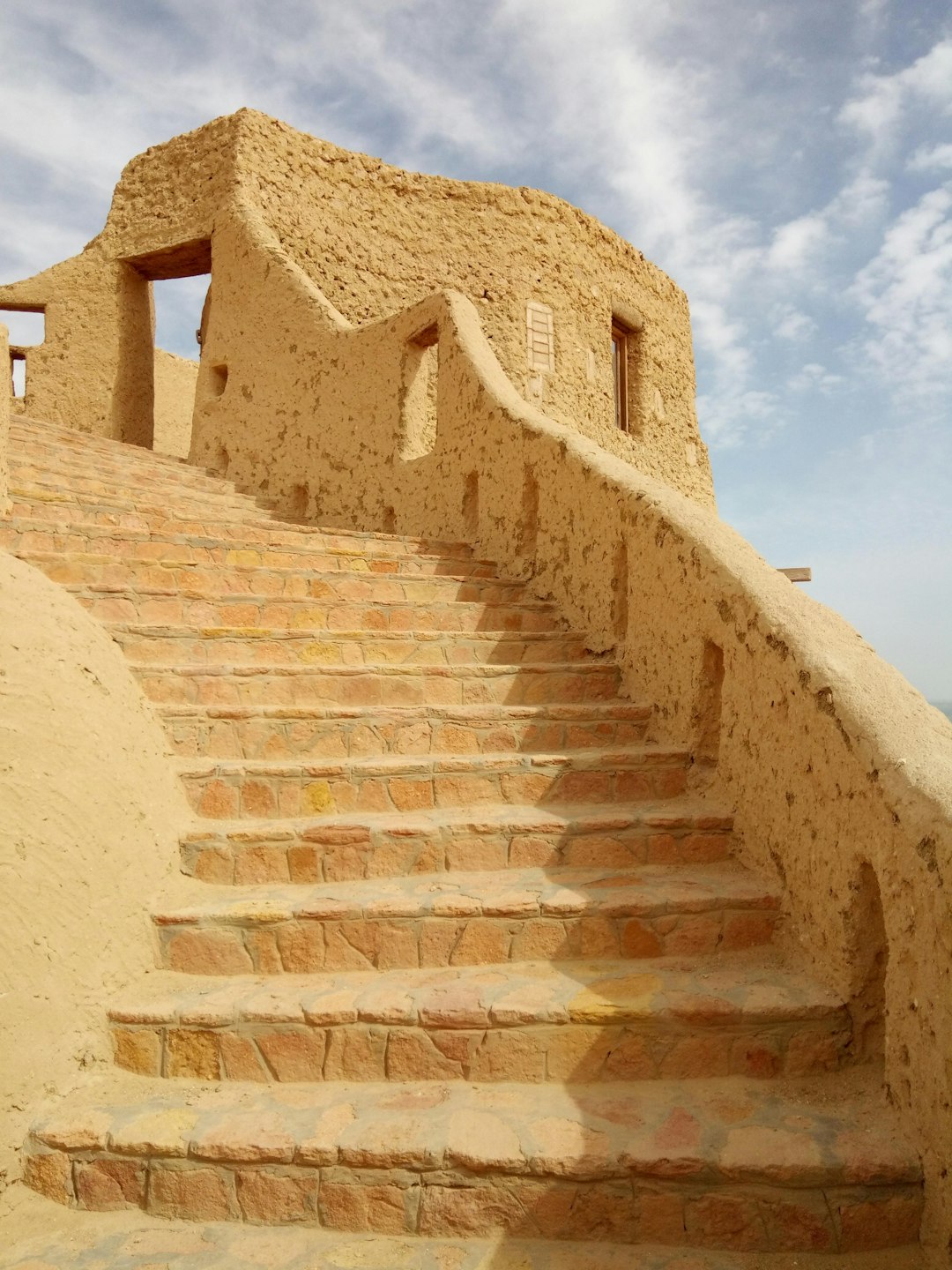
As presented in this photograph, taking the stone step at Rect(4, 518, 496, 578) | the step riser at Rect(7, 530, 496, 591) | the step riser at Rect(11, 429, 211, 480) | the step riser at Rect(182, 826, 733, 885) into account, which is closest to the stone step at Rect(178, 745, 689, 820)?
the step riser at Rect(182, 826, 733, 885)

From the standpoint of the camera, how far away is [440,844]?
3168 mm

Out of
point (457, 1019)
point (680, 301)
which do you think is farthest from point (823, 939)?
point (680, 301)

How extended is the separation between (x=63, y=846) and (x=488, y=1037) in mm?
1436

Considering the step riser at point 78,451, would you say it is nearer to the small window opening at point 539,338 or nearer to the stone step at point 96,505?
the stone step at point 96,505

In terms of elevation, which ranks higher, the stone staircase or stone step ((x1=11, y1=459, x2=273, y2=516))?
stone step ((x1=11, y1=459, x2=273, y2=516))

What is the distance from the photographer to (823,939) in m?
2.70

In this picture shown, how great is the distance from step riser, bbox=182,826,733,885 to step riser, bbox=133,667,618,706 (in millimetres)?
774

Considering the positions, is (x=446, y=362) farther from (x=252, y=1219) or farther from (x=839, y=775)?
(x=252, y=1219)

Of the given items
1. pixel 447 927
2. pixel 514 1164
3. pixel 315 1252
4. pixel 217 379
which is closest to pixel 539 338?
pixel 217 379

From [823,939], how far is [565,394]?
7795 millimetres

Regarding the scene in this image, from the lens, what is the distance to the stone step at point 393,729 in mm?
3527

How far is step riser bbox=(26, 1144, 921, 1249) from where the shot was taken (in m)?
2.09

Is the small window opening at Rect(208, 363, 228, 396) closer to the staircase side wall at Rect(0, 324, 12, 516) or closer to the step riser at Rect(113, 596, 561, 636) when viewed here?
the staircase side wall at Rect(0, 324, 12, 516)

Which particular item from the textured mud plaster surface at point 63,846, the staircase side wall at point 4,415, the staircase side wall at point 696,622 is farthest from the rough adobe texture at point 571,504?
the staircase side wall at point 4,415
